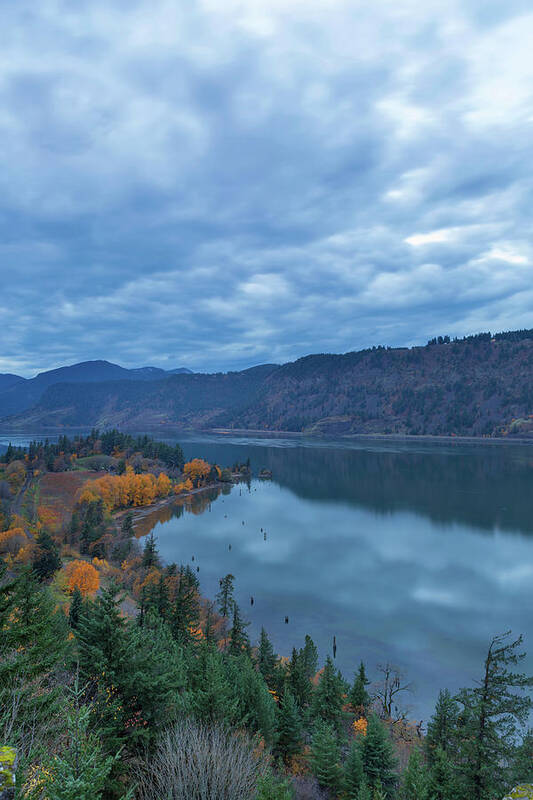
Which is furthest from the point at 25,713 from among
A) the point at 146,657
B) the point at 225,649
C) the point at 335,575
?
the point at 335,575

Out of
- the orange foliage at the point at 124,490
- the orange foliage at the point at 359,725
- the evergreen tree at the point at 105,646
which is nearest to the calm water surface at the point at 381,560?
the orange foliage at the point at 359,725

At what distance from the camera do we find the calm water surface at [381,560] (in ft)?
130

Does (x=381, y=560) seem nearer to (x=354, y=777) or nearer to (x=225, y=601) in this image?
(x=225, y=601)

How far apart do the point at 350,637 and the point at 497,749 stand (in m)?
29.3

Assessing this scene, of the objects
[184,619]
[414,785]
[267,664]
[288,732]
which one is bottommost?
[267,664]

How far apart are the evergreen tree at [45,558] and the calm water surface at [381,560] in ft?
55.0

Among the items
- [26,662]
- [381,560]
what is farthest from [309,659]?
[381,560]

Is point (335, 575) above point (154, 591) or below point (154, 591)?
below

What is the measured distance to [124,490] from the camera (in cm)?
9394

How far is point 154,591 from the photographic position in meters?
→ 39.1

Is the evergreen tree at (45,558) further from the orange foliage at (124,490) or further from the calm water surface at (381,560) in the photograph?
the orange foliage at (124,490)

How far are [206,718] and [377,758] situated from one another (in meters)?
8.80

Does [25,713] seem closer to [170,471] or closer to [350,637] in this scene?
[350,637]

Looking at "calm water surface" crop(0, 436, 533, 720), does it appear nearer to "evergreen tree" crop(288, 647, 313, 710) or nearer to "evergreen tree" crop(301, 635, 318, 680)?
"evergreen tree" crop(301, 635, 318, 680)
